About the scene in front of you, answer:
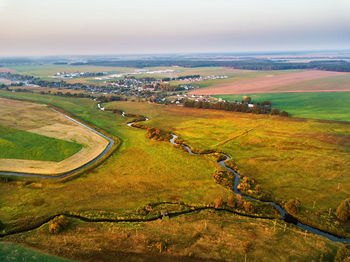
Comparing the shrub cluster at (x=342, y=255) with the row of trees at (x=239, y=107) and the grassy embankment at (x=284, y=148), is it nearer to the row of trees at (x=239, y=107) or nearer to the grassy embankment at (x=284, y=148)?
the grassy embankment at (x=284, y=148)

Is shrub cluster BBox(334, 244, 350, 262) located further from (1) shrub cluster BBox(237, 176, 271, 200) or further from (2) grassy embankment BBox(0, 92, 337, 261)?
(1) shrub cluster BBox(237, 176, 271, 200)

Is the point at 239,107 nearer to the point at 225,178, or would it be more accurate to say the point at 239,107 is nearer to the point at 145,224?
the point at 225,178

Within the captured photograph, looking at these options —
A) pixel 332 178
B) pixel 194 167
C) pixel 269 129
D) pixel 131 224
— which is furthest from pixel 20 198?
pixel 269 129

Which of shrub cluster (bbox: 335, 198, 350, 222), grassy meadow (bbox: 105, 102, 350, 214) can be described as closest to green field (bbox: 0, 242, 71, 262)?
grassy meadow (bbox: 105, 102, 350, 214)

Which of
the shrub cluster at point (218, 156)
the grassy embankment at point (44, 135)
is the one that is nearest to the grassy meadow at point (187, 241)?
the shrub cluster at point (218, 156)

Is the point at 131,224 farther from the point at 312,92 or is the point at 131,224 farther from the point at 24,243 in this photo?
the point at 312,92
